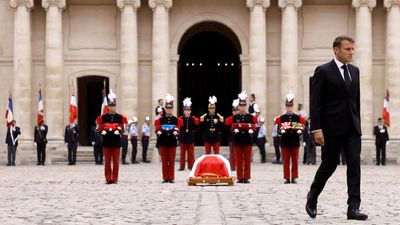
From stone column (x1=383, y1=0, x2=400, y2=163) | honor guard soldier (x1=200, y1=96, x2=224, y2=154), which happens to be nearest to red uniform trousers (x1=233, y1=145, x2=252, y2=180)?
honor guard soldier (x1=200, y1=96, x2=224, y2=154)

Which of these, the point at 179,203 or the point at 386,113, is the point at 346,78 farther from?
the point at 386,113

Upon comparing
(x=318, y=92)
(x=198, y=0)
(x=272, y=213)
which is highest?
(x=198, y=0)

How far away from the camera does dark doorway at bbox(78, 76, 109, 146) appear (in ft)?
152

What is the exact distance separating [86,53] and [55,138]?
4.61 meters

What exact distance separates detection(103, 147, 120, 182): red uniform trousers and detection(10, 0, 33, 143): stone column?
20044 millimetres

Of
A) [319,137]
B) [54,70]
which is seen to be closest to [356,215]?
[319,137]

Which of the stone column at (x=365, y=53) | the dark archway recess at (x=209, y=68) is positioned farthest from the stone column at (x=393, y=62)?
the dark archway recess at (x=209, y=68)

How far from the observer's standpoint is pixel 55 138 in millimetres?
42125

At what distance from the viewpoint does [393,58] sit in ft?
140

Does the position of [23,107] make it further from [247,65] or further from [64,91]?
[247,65]

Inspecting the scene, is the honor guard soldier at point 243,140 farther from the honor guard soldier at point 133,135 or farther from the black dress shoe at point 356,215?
the honor guard soldier at point 133,135

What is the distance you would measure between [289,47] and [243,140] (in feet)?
65.1

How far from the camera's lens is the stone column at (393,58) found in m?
42.3

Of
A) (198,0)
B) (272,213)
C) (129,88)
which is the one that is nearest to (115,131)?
(272,213)
